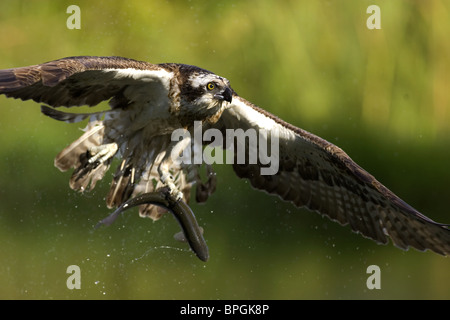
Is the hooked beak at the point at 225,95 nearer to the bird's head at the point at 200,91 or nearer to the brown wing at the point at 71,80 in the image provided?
the bird's head at the point at 200,91

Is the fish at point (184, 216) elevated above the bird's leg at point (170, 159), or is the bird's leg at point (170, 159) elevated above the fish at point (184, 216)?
the bird's leg at point (170, 159)

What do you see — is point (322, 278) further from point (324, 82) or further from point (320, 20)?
point (320, 20)

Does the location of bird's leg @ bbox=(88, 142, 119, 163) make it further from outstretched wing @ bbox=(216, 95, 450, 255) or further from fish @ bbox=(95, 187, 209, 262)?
outstretched wing @ bbox=(216, 95, 450, 255)

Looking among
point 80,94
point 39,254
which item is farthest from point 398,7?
point 80,94

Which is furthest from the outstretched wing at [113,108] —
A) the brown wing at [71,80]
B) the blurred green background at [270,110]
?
the blurred green background at [270,110]

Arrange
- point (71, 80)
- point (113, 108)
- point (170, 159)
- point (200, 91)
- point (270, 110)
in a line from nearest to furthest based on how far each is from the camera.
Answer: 1. point (71, 80)
2. point (200, 91)
3. point (113, 108)
4. point (170, 159)
5. point (270, 110)

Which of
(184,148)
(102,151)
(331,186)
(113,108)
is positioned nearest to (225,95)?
(184,148)

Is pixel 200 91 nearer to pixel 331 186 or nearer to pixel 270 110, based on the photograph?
pixel 331 186
